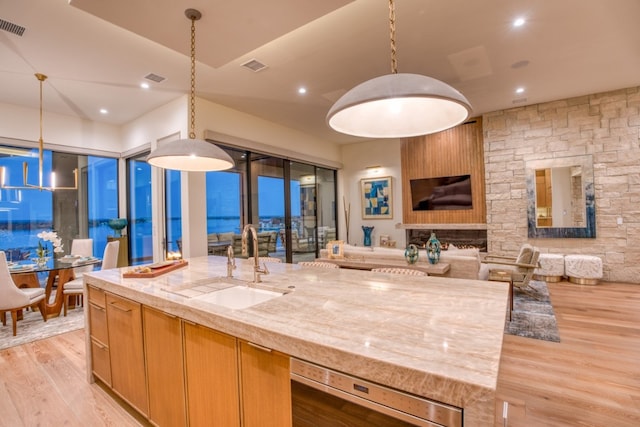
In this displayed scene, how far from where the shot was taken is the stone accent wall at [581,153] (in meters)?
5.05

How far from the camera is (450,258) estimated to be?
148 inches

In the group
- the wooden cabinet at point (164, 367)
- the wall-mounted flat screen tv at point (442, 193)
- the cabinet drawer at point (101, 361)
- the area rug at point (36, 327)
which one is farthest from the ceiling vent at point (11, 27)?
the wall-mounted flat screen tv at point (442, 193)

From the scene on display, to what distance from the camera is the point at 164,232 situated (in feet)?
16.2

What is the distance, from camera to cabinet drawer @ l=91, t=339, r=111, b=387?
7.28ft

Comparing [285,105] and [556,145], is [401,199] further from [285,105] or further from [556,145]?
[285,105]

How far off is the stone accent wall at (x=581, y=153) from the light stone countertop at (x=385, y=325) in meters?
4.92

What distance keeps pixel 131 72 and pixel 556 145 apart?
22.6 feet

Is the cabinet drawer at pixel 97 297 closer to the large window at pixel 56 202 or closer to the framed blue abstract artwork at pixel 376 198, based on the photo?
the large window at pixel 56 202

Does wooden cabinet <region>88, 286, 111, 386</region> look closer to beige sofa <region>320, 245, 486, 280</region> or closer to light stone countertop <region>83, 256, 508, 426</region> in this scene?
light stone countertop <region>83, 256, 508, 426</region>

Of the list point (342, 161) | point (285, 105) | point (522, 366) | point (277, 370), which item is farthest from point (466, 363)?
point (342, 161)

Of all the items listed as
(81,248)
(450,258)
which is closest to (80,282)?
(81,248)

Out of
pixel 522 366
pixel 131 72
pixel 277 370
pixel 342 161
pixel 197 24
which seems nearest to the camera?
pixel 277 370

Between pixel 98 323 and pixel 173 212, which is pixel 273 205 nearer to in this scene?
pixel 173 212

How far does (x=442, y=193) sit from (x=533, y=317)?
3.39 metres
